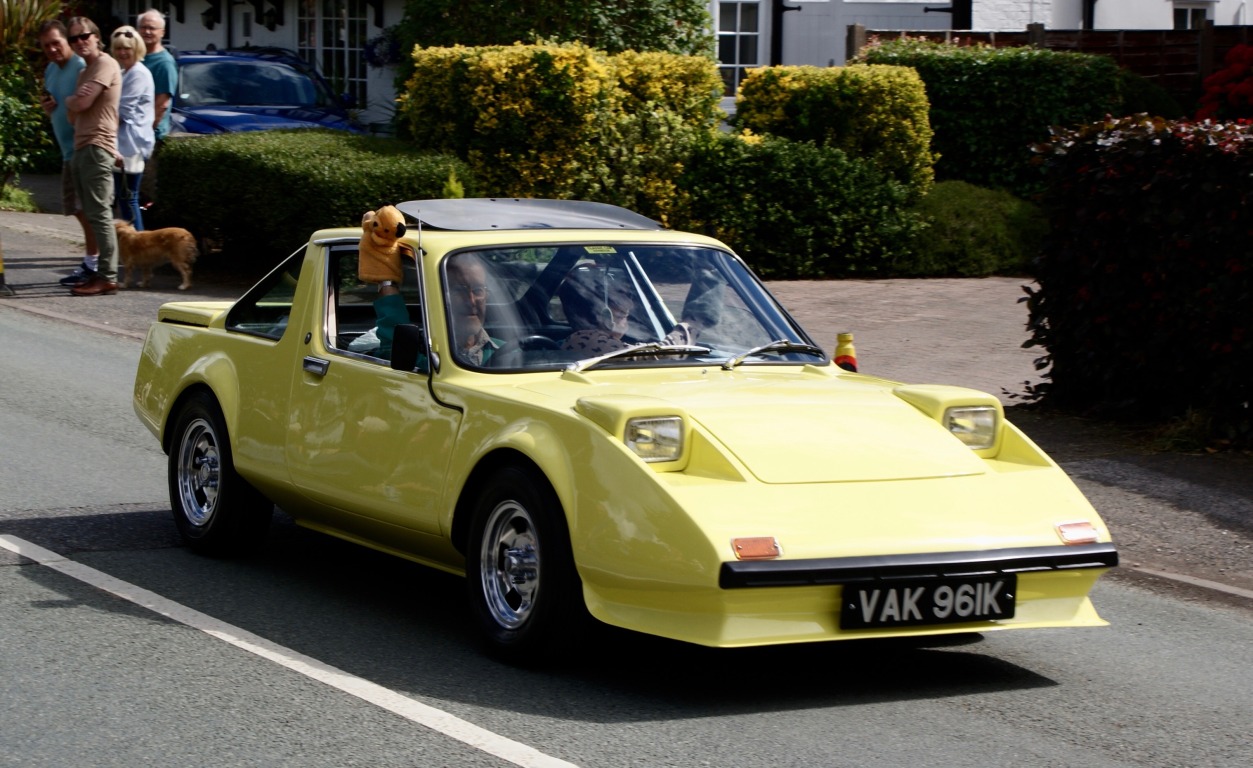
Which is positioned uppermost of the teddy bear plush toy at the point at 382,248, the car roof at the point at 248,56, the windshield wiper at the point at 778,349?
the car roof at the point at 248,56

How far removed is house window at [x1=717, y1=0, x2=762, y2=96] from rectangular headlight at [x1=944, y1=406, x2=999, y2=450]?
21427 millimetres

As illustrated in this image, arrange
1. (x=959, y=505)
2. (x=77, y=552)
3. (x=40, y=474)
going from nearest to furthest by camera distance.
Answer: (x=959, y=505) < (x=77, y=552) < (x=40, y=474)

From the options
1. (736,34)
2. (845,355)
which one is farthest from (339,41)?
(845,355)

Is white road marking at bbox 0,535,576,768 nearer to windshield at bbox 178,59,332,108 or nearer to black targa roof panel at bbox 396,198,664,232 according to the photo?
black targa roof panel at bbox 396,198,664,232

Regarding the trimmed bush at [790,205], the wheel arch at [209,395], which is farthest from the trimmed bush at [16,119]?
the wheel arch at [209,395]

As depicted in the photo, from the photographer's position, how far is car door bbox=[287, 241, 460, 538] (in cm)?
626

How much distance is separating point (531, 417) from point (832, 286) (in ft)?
41.1

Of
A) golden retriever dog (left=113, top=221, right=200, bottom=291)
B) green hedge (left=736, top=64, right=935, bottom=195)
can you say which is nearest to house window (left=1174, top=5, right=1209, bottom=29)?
green hedge (left=736, top=64, right=935, bottom=195)

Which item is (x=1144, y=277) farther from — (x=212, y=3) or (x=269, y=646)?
(x=212, y=3)

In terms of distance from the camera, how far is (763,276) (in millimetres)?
18562

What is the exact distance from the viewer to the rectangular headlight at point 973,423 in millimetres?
6219

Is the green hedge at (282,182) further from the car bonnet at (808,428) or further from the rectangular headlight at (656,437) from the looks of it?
the rectangular headlight at (656,437)

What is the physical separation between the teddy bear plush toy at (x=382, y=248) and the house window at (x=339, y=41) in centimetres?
2197

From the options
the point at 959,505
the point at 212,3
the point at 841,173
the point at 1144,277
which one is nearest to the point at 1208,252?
the point at 1144,277
